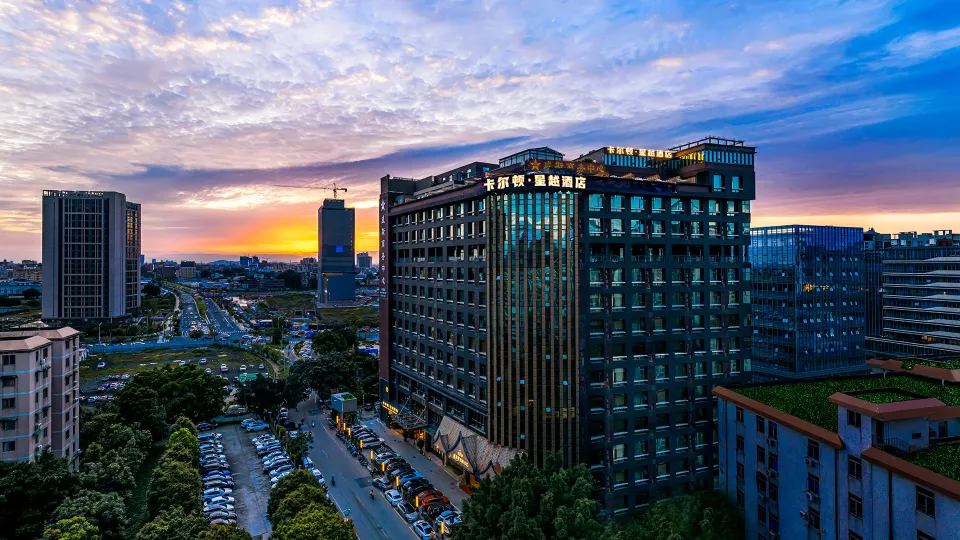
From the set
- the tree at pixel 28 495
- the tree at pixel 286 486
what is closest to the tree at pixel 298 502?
the tree at pixel 286 486

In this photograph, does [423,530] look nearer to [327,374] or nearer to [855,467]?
[855,467]

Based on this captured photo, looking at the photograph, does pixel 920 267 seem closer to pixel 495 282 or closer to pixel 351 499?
pixel 495 282

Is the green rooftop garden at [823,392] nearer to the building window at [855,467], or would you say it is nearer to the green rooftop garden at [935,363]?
the green rooftop garden at [935,363]

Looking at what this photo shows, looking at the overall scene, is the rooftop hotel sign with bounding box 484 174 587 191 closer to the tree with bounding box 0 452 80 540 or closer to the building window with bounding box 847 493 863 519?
the building window with bounding box 847 493 863 519

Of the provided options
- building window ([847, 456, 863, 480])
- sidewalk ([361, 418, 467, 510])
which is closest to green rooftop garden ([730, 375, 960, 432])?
building window ([847, 456, 863, 480])

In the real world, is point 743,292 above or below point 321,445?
above

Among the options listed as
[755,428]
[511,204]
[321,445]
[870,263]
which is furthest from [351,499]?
[870,263]

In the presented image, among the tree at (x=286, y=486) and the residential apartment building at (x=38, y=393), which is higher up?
the residential apartment building at (x=38, y=393)
